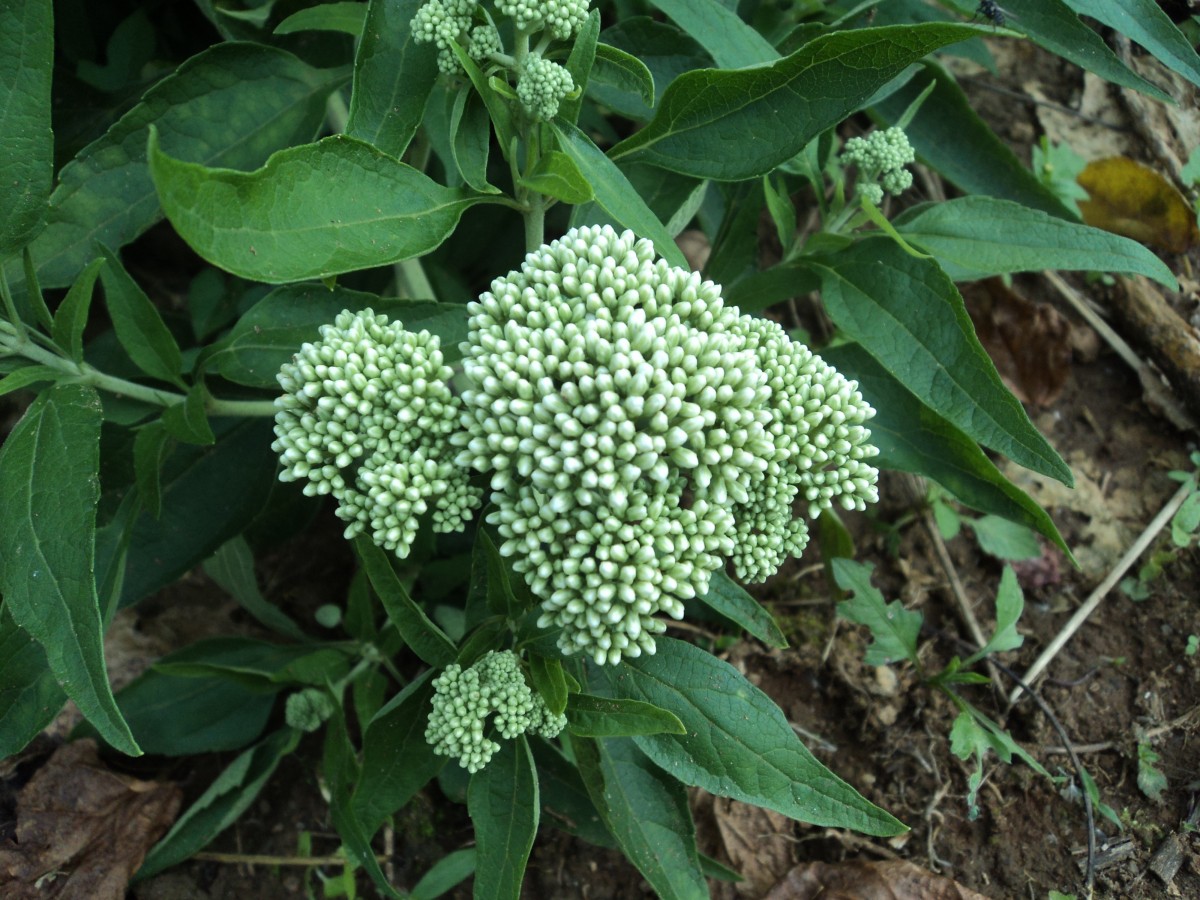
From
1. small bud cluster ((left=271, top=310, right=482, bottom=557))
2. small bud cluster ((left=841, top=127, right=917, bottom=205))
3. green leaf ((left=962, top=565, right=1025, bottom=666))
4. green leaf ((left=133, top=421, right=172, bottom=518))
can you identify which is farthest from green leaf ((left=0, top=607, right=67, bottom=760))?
green leaf ((left=962, top=565, right=1025, bottom=666))

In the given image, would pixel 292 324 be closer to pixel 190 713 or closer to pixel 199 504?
pixel 199 504

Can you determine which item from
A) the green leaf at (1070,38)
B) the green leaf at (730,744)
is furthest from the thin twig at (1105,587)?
the green leaf at (1070,38)

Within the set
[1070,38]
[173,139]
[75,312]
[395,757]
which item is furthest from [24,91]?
[1070,38]

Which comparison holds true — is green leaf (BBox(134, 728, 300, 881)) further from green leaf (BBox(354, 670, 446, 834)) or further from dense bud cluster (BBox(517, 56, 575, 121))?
dense bud cluster (BBox(517, 56, 575, 121))

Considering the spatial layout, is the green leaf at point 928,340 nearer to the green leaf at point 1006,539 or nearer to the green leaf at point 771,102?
the green leaf at point 771,102

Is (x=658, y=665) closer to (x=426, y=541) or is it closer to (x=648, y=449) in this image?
(x=648, y=449)

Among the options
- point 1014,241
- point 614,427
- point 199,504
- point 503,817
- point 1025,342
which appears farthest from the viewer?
point 1025,342
